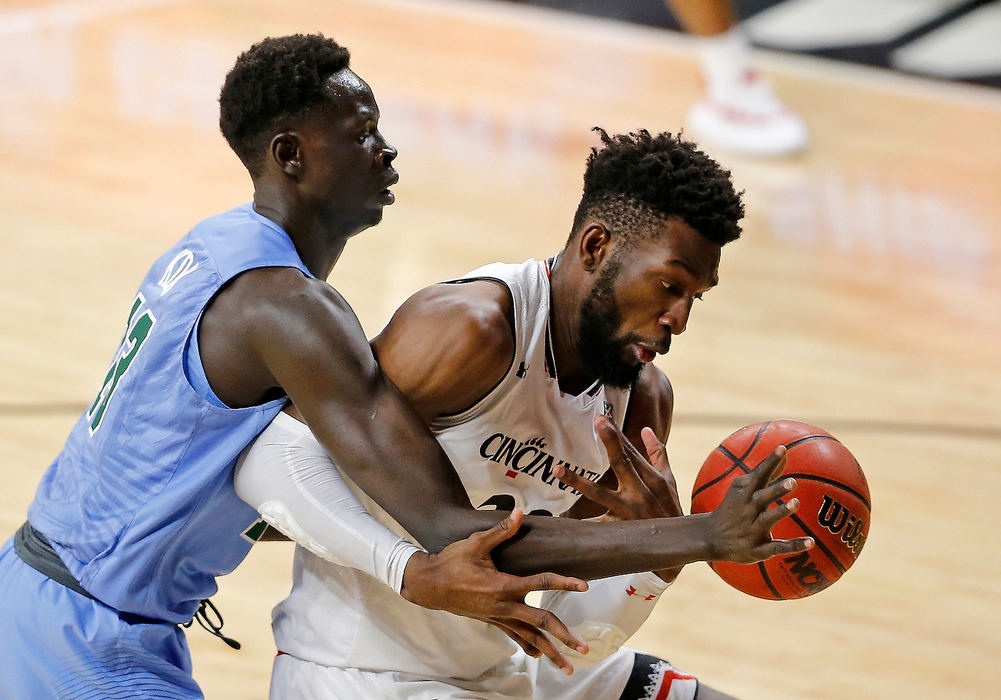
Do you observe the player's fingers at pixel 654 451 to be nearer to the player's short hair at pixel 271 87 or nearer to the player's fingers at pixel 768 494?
the player's fingers at pixel 768 494

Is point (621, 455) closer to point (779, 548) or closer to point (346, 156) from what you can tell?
point (779, 548)

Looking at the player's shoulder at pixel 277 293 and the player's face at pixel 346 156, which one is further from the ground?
the player's face at pixel 346 156

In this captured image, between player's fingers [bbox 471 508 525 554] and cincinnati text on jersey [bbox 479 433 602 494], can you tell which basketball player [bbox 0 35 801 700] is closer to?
player's fingers [bbox 471 508 525 554]

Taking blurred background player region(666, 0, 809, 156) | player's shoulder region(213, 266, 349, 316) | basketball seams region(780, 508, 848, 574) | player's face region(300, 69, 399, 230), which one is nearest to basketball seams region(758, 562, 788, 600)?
basketball seams region(780, 508, 848, 574)

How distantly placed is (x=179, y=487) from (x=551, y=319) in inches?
32.3

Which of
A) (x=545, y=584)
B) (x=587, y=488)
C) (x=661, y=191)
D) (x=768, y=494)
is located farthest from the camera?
(x=661, y=191)

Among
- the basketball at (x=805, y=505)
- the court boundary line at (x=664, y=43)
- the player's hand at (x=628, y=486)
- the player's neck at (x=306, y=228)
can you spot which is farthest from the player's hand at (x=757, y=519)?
the court boundary line at (x=664, y=43)

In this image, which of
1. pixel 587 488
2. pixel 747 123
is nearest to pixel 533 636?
pixel 587 488

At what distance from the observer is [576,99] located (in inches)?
372

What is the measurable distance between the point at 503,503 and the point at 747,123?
626 cm

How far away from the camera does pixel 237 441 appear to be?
2.65 m

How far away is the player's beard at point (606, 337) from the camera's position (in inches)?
105

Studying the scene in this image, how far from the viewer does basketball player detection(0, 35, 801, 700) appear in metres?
2.46

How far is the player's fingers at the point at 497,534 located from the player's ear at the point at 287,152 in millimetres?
919
